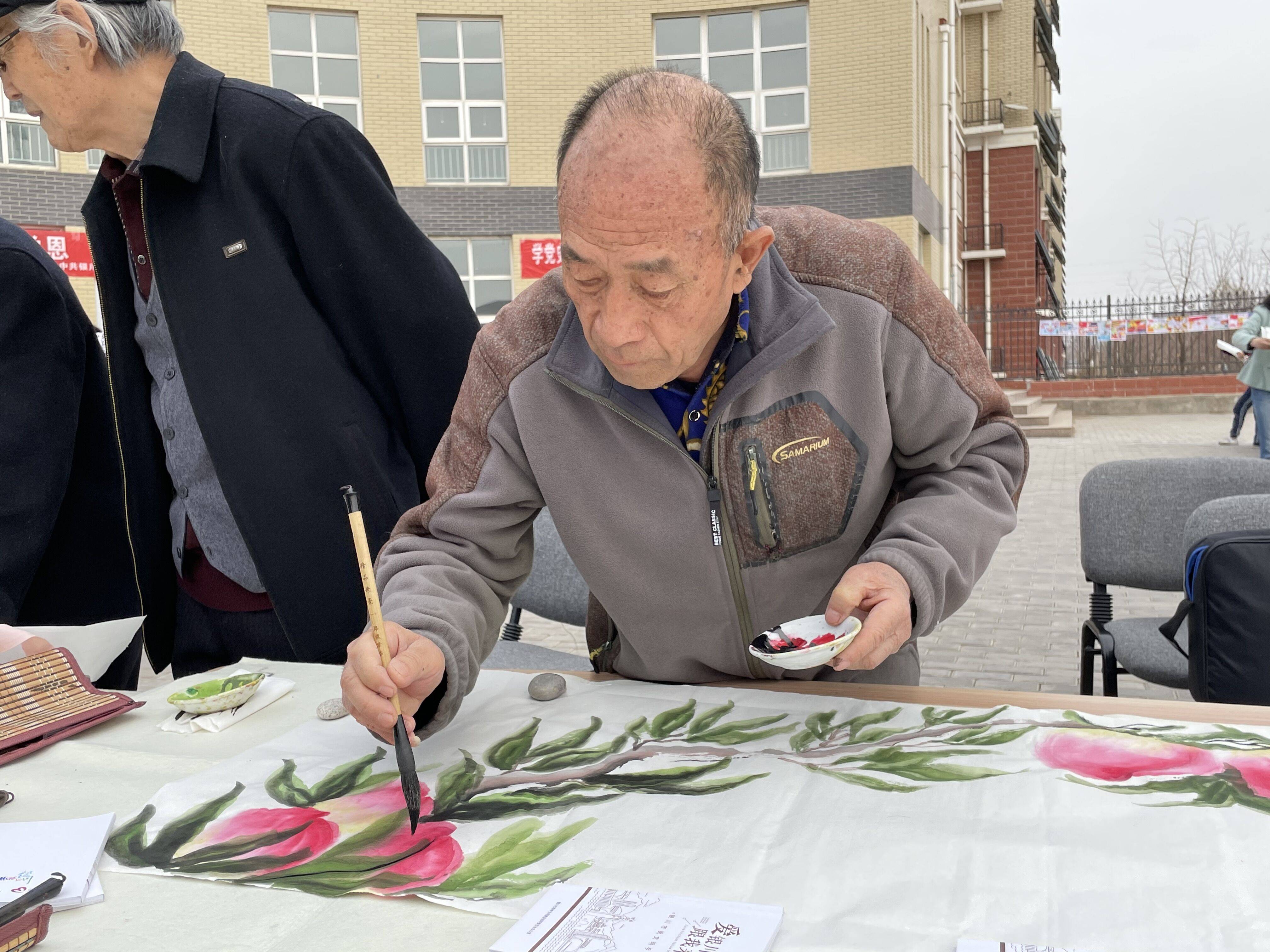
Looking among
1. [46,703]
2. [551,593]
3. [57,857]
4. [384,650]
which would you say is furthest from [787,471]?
[551,593]

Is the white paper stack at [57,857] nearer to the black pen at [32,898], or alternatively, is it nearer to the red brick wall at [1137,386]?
the black pen at [32,898]

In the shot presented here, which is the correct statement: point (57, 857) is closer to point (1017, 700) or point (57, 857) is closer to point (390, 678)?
point (390, 678)

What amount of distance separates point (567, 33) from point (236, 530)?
1508 cm

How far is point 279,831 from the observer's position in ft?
3.76

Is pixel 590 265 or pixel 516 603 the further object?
pixel 516 603

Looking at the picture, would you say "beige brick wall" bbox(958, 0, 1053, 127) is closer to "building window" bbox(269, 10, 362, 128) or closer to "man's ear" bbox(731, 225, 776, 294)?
"building window" bbox(269, 10, 362, 128)

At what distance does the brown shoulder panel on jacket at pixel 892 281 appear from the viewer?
1.44m

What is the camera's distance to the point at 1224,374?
15.9 m

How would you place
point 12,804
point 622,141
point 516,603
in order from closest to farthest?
point 622,141 < point 12,804 < point 516,603

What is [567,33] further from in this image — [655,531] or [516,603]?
[655,531]

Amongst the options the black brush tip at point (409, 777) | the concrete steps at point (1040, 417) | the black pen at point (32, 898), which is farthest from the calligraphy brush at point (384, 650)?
the concrete steps at point (1040, 417)

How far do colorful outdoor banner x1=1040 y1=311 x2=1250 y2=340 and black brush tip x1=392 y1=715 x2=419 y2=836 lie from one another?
1685cm

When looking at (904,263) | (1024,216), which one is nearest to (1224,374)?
(1024,216)

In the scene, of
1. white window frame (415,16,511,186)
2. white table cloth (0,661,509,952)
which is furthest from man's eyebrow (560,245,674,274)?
white window frame (415,16,511,186)
